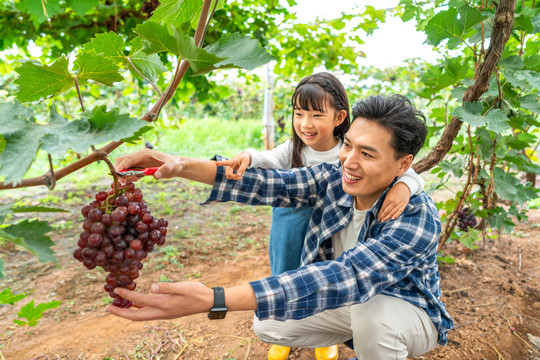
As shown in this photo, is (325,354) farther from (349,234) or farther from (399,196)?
(399,196)

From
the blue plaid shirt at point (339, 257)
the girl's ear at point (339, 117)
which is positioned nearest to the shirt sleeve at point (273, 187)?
the blue plaid shirt at point (339, 257)

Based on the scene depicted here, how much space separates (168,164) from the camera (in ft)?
4.50

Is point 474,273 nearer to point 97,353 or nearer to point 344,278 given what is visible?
point 344,278

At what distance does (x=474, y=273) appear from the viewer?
2.92 m

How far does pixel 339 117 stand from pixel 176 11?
1.47 meters

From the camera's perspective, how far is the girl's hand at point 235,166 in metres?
1.71

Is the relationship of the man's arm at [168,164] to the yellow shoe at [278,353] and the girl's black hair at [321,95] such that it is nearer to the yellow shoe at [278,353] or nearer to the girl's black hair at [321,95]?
the girl's black hair at [321,95]

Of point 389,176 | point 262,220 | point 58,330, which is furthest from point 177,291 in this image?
point 262,220

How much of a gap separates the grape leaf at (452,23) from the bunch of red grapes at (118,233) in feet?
4.90

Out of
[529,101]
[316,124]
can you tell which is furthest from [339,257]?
[529,101]

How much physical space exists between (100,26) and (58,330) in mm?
2500

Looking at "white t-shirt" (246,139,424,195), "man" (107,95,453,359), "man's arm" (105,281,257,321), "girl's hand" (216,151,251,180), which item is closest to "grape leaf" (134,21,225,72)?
"man" (107,95,453,359)

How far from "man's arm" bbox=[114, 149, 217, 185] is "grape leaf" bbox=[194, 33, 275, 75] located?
0.50 metres

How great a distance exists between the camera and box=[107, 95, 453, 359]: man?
1.29 m
